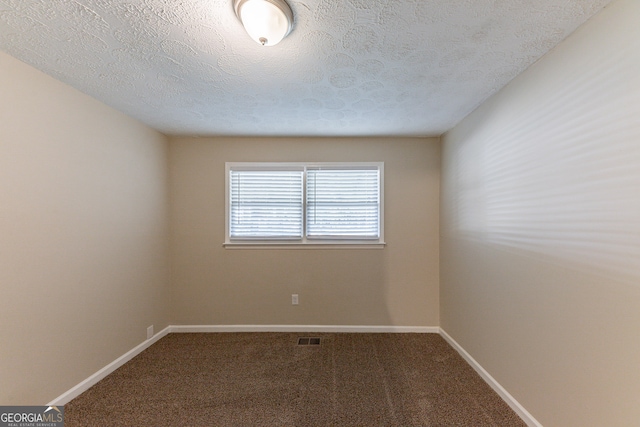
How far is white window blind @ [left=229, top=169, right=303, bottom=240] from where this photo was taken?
324cm

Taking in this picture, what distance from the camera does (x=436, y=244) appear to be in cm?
317

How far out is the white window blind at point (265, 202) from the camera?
10.6ft

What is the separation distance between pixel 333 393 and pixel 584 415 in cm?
150

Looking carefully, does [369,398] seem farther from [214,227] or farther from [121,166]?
[121,166]

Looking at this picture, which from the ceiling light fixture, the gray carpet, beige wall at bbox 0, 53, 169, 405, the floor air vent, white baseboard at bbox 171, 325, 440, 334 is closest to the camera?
the ceiling light fixture

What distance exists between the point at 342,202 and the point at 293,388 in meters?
1.99

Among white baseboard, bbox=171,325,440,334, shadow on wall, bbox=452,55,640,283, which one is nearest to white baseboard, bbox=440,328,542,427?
white baseboard, bbox=171,325,440,334

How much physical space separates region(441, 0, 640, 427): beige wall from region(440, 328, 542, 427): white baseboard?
51mm

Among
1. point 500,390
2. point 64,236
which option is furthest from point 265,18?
point 500,390

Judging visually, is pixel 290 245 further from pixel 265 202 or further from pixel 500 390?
pixel 500 390

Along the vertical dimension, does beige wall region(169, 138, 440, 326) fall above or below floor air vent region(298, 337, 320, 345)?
above

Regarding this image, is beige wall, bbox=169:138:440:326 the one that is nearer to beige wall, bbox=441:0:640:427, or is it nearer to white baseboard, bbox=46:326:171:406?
white baseboard, bbox=46:326:171:406

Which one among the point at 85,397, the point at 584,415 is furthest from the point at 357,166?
the point at 85,397

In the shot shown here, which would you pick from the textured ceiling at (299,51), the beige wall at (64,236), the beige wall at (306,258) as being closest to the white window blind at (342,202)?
the beige wall at (306,258)
